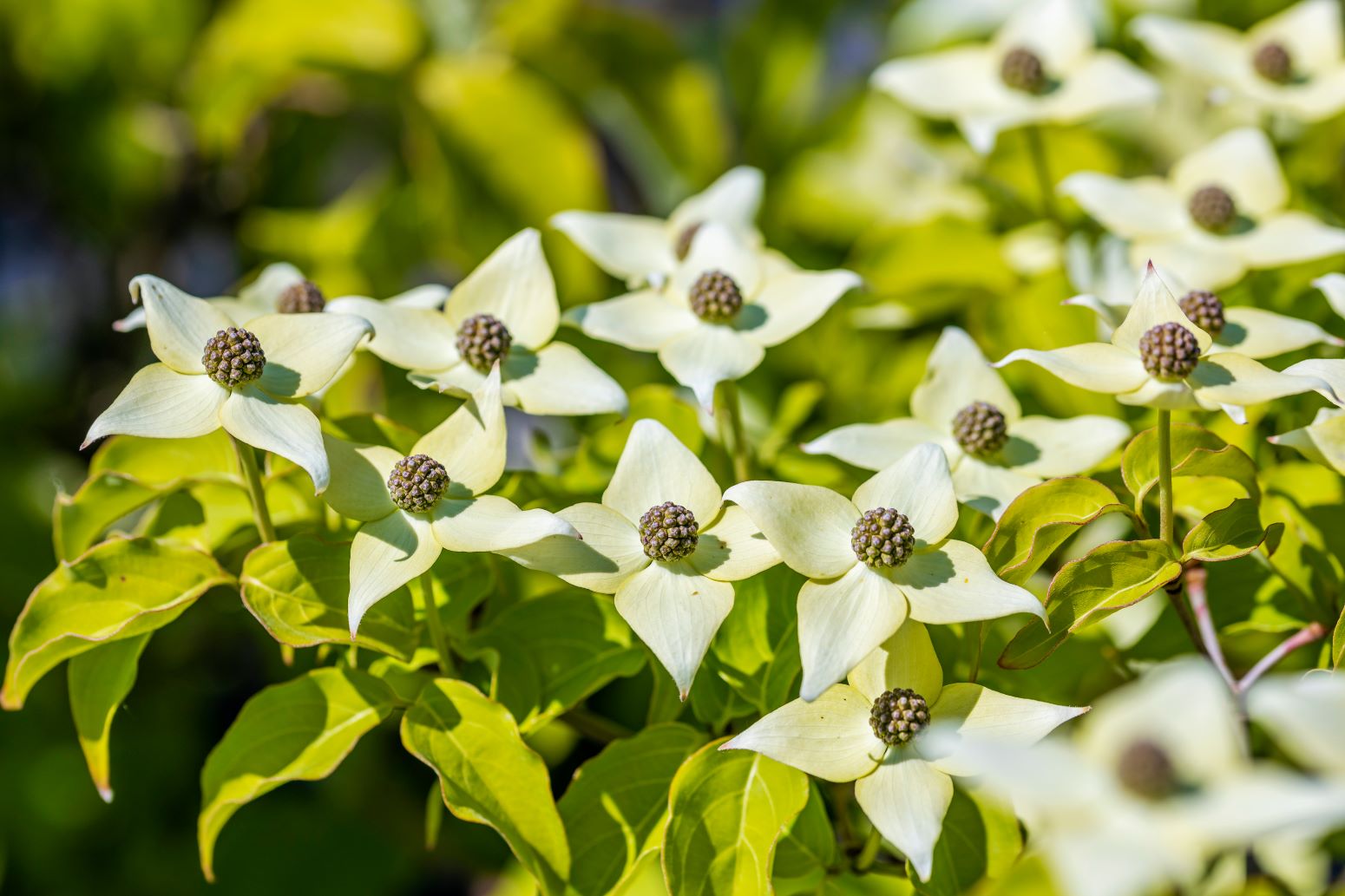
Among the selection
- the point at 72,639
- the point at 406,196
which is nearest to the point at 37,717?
the point at 406,196

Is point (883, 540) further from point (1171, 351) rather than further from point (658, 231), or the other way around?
point (658, 231)

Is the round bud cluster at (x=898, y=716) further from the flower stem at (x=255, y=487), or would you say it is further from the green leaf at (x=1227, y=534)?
the flower stem at (x=255, y=487)

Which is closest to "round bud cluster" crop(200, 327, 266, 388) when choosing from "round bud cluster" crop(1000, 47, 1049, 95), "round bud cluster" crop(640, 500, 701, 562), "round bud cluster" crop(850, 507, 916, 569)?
"round bud cluster" crop(640, 500, 701, 562)

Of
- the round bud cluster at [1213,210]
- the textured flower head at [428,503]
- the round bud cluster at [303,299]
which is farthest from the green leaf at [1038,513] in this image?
the round bud cluster at [303,299]

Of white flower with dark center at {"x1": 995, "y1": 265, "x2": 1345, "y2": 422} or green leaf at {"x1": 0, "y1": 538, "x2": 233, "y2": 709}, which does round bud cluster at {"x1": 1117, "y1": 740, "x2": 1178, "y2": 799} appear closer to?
white flower with dark center at {"x1": 995, "y1": 265, "x2": 1345, "y2": 422}

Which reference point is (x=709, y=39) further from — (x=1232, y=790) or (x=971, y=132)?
(x=1232, y=790)
